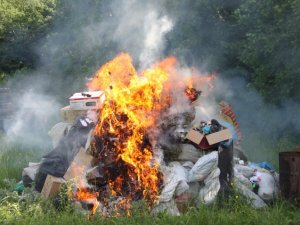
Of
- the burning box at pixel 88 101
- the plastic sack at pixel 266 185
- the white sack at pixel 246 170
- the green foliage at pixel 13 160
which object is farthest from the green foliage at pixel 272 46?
the green foliage at pixel 13 160

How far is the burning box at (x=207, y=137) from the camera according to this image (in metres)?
6.52

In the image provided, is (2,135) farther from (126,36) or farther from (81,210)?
(81,210)

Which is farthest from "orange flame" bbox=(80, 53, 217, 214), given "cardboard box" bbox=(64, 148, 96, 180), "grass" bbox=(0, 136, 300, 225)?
"grass" bbox=(0, 136, 300, 225)

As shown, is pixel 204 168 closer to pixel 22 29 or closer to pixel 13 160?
pixel 13 160

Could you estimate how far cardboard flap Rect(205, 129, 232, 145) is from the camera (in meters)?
6.49

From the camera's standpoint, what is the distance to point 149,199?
19.5 feet

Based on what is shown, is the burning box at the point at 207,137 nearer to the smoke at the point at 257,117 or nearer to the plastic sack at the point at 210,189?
the plastic sack at the point at 210,189

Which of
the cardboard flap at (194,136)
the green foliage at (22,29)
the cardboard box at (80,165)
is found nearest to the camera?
the cardboard box at (80,165)

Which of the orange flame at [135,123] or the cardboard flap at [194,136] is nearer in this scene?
the orange flame at [135,123]

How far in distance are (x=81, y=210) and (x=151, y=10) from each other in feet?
21.1

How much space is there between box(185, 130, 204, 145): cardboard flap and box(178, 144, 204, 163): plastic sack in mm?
148

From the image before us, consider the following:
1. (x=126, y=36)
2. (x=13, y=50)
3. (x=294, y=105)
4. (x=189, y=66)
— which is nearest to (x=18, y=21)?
(x=13, y=50)

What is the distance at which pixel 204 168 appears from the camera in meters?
6.18

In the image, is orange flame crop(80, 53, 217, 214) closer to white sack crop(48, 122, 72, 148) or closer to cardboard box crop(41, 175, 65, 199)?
cardboard box crop(41, 175, 65, 199)
